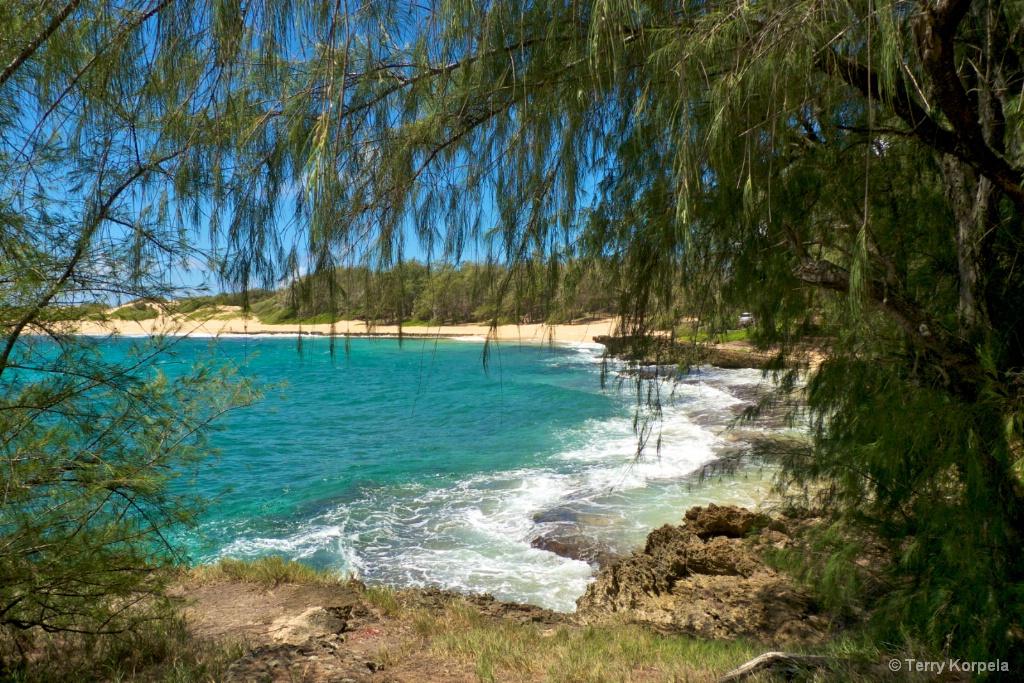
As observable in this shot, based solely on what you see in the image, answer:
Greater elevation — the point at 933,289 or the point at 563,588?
the point at 933,289

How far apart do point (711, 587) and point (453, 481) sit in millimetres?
6030

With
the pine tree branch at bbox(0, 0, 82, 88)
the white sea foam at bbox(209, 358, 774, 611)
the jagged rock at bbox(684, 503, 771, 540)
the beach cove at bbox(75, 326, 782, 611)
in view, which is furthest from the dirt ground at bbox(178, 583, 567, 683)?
the pine tree branch at bbox(0, 0, 82, 88)

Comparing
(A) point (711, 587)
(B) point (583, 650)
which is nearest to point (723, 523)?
(A) point (711, 587)

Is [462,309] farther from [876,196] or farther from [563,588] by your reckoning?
[563,588]

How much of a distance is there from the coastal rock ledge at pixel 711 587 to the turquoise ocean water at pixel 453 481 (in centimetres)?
81

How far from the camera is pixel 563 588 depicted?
21.9ft

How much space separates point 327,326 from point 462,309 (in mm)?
594

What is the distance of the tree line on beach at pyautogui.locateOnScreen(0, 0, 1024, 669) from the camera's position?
1925 millimetres

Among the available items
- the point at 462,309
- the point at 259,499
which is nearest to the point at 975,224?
the point at 462,309

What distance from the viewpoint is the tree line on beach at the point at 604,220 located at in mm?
1925

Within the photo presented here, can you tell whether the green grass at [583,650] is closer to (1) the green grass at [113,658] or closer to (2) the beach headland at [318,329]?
(1) the green grass at [113,658]

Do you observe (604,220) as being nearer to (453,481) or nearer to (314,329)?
(314,329)

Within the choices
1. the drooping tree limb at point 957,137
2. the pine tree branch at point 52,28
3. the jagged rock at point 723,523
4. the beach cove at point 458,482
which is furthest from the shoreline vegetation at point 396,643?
the pine tree branch at point 52,28

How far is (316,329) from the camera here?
2.00 metres
